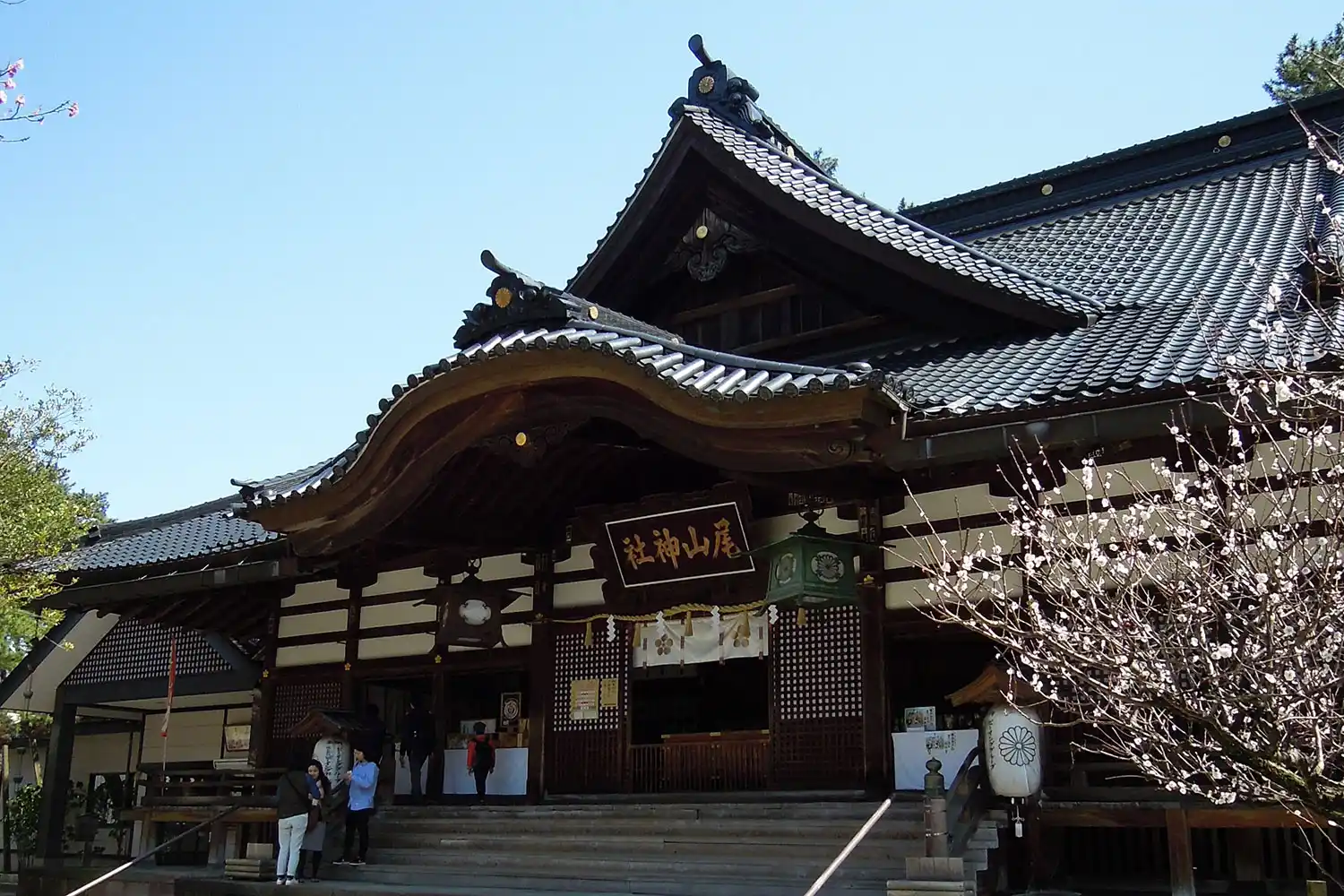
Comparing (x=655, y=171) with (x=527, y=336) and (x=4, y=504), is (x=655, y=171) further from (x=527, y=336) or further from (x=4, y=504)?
(x=4, y=504)

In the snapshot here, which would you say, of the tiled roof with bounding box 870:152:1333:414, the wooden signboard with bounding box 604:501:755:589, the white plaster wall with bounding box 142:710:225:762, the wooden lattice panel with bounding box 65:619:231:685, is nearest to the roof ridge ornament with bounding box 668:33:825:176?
the tiled roof with bounding box 870:152:1333:414

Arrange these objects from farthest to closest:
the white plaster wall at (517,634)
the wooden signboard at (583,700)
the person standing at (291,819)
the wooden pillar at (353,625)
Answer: the wooden pillar at (353,625) < the white plaster wall at (517,634) < the wooden signboard at (583,700) < the person standing at (291,819)

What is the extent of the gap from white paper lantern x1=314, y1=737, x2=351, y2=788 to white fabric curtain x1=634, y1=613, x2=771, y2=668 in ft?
11.3

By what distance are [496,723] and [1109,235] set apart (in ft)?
32.9

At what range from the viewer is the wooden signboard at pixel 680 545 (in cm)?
1306

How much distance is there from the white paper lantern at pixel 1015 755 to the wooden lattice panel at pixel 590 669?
474 cm

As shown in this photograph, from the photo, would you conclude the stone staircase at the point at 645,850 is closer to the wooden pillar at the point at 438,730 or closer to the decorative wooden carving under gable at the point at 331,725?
the decorative wooden carving under gable at the point at 331,725

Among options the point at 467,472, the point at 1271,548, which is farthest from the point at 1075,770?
the point at 467,472

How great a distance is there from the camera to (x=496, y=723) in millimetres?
16156

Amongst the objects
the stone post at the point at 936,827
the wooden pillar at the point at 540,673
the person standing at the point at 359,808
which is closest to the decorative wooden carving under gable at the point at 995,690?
the stone post at the point at 936,827

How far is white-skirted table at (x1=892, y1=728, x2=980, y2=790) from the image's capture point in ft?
37.9

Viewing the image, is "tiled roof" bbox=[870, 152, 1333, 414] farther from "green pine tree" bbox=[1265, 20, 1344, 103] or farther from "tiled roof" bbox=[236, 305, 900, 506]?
"green pine tree" bbox=[1265, 20, 1344, 103]

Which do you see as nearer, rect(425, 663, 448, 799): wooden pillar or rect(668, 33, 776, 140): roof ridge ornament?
rect(425, 663, 448, 799): wooden pillar

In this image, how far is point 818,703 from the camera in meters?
12.3
